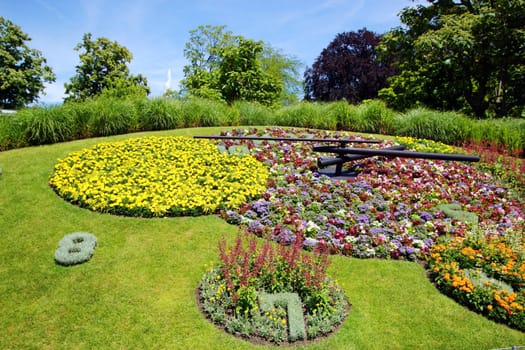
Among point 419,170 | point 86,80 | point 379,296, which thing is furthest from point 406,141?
point 86,80

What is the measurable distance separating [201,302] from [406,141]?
8.86 m

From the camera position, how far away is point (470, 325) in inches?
158

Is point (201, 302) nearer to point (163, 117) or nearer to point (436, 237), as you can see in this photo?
point (436, 237)

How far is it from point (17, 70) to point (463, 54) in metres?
39.8

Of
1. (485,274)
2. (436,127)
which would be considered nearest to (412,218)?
(485,274)

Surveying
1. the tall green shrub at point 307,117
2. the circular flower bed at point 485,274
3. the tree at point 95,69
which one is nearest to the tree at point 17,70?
the tree at point 95,69

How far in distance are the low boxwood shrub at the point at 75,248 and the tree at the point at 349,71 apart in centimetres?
2859

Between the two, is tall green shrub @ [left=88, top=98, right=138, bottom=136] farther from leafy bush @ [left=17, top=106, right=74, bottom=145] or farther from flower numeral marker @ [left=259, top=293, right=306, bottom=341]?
flower numeral marker @ [left=259, top=293, right=306, bottom=341]

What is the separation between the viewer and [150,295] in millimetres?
4316

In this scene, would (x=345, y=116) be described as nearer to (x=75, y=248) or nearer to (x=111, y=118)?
(x=111, y=118)

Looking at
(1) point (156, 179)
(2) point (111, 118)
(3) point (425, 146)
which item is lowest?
(1) point (156, 179)

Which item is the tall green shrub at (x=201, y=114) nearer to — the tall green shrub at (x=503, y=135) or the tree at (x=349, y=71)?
the tall green shrub at (x=503, y=135)

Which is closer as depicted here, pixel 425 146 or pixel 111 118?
pixel 425 146

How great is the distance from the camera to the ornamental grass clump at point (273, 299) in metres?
3.72
